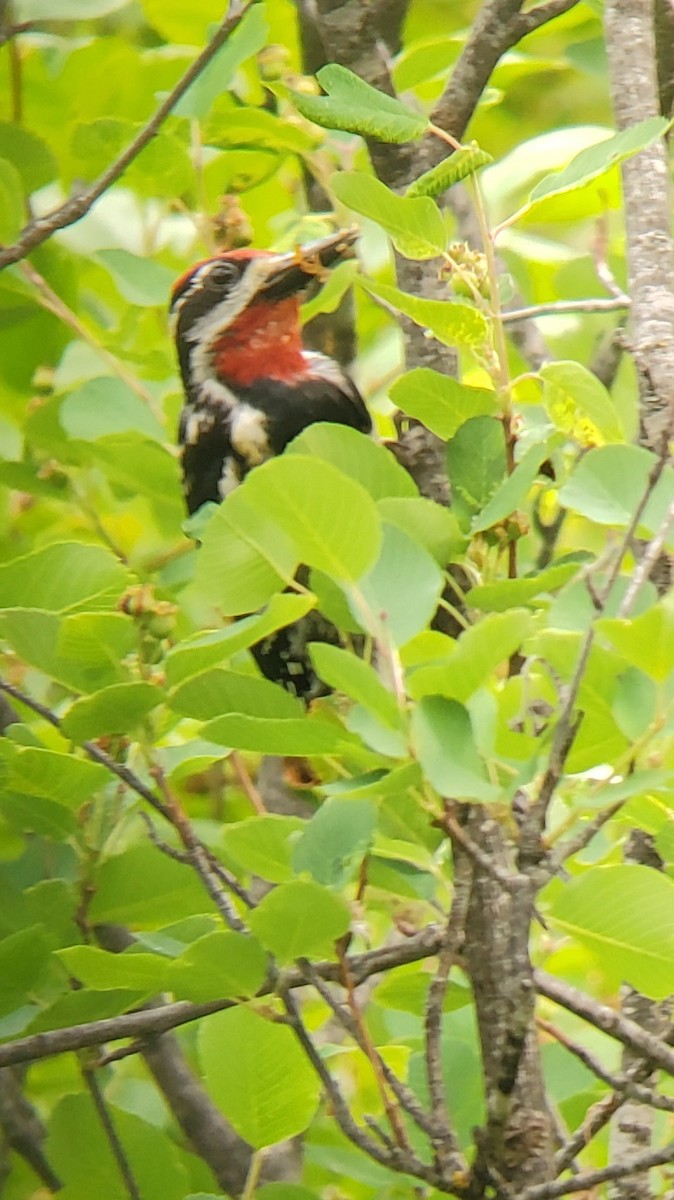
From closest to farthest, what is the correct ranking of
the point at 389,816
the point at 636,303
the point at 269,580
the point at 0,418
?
the point at 269,580, the point at 389,816, the point at 636,303, the point at 0,418

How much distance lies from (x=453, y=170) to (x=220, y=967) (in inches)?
21.2

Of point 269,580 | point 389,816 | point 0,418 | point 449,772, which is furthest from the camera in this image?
point 0,418

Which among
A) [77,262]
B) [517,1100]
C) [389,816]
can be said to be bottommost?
[517,1100]

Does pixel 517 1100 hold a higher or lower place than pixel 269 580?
lower

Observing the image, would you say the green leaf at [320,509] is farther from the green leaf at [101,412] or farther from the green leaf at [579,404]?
the green leaf at [101,412]

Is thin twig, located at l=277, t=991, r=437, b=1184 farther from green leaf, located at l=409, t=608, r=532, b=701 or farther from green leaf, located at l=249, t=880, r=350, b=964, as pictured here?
green leaf, located at l=409, t=608, r=532, b=701

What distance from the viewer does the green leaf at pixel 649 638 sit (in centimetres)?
86

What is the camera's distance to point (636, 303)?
4.15 ft

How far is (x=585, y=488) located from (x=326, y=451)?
17 centimetres

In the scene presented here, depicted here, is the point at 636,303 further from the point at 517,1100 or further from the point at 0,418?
the point at 0,418

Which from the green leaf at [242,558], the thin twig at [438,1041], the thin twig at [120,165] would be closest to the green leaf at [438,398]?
the green leaf at [242,558]

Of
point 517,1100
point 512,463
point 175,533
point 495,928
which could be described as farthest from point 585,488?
point 175,533

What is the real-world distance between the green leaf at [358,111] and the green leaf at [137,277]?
0.68 meters

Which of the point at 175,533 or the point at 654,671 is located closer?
the point at 654,671
